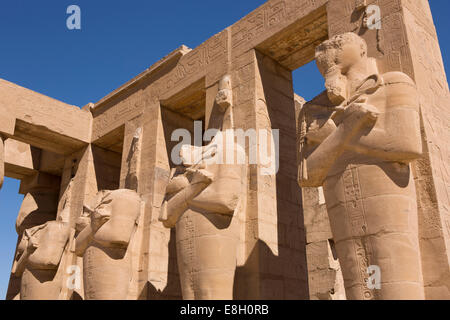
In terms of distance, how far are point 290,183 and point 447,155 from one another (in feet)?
7.44

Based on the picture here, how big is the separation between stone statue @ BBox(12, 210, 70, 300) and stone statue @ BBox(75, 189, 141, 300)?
136 centimetres

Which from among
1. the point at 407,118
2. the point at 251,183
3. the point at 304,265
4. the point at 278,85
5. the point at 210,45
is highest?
the point at 210,45

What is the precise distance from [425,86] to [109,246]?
3.90 meters

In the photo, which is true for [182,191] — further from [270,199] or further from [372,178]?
[372,178]

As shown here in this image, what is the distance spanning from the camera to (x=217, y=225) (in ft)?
15.3

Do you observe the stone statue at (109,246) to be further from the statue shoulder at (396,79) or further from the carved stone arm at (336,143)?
the statue shoulder at (396,79)

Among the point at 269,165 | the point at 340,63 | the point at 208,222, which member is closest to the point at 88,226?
the point at 208,222

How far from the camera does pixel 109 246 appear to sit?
5473mm

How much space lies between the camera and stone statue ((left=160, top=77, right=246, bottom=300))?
4.53 metres

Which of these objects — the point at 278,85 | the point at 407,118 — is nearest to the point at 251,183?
the point at 278,85

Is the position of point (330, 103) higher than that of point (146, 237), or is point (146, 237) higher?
point (330, 103)

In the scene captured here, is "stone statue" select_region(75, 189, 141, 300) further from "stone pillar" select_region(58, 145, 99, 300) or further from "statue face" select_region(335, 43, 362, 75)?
"stone pillar" select_region(58, 145, 99, 300)

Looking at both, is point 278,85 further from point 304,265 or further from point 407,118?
point 407,118
